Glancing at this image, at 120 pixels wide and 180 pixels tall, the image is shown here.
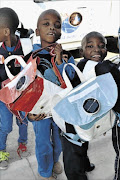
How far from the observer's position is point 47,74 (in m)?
1.55

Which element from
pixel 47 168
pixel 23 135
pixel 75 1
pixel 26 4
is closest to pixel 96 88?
pixel 47 168

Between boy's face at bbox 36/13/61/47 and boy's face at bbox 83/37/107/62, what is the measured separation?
0.86 feet

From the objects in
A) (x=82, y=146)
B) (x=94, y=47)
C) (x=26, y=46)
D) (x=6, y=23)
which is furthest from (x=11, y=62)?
(x=82, y=146)

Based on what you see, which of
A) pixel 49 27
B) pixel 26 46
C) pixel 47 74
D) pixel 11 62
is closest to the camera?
pixel 47 74

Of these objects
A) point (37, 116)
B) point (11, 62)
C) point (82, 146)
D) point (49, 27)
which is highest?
point (49, 27)

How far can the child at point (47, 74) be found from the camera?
1.58m

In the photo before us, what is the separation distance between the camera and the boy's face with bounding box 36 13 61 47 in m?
1.68

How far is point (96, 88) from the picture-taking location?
1.25m

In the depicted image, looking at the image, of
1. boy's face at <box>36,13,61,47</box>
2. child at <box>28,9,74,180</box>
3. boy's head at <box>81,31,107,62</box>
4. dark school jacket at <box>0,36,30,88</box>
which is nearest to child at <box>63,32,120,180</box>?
boy's head at <box>81,31,107,62</box>

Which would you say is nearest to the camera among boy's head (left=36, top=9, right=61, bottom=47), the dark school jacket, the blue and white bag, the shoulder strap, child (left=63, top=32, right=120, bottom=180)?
the blue and white bag

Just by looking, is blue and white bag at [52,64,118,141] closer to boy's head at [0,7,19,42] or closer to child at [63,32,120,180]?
child at [63,32,120,180]

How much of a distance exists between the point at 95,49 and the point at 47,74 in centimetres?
45

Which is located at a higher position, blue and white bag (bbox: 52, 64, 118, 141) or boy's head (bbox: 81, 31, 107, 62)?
boy's head (bbox: 81, 31, 107, 62)

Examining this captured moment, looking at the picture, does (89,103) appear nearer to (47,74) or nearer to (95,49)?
(47,74)
